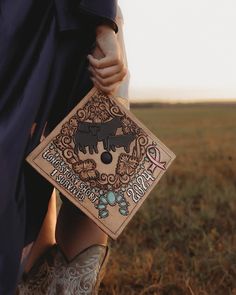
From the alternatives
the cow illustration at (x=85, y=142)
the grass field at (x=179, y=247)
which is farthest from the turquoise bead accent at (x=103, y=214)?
the grass field at (x=179, y=247)

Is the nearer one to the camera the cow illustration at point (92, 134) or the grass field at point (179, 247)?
the cow illustration at point (92, 134)

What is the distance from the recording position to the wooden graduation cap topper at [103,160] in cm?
180

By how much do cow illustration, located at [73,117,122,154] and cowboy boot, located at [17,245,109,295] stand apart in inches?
14.0

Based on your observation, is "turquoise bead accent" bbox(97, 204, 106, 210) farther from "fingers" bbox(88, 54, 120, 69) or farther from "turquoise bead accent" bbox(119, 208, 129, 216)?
"fingers" bbox(88, 54, 120, 69)

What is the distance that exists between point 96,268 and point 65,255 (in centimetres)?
11

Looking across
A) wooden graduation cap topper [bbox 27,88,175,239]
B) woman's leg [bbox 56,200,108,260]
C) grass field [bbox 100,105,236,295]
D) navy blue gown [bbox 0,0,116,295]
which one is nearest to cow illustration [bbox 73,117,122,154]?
wooden graduation cap topper [bbox 27,88,175,239]

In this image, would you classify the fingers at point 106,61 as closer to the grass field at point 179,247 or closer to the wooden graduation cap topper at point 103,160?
the wooden graduation cap topper at point 103,160

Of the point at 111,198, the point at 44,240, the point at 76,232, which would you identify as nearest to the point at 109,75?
the point at 111,198

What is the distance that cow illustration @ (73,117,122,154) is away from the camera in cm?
184

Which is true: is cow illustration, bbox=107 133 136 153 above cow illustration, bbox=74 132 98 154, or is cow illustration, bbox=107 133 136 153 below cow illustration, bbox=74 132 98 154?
below

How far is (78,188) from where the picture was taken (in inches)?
71.4

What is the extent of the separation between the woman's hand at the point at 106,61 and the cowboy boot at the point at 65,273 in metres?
0.53

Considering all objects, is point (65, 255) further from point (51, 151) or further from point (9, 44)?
point (9, 44)

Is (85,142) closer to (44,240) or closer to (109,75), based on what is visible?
(109,75)
